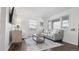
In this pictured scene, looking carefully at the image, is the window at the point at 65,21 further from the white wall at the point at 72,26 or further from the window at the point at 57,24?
the window at the point at 57,24

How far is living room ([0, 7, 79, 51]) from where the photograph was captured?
4.02 m

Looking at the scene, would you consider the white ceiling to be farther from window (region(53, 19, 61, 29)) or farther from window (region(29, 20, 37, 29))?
window (region(53, 19, 61, 29))

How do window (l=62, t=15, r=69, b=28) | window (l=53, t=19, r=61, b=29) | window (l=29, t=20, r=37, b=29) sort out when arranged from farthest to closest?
window (l=29, t=20, r=37, b=29) < window (l=53, t=19, r=61, b=29) < window (l=62, t=15, r=69, b=28)

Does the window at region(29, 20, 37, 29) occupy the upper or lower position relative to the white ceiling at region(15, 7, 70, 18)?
lower

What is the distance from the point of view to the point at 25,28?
782cm

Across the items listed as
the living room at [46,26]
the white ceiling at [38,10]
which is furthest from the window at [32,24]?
the white ceiling at [38,10]

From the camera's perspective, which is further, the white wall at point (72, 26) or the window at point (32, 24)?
the window at point (32, 24)

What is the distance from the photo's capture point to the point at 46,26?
8406mm

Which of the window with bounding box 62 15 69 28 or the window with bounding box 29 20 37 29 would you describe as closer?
the window with bounding box 62 15 69 28

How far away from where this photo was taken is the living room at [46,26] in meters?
4.02

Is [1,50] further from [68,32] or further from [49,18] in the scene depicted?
[49,18]

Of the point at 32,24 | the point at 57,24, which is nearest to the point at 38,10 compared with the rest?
the point at 57,24

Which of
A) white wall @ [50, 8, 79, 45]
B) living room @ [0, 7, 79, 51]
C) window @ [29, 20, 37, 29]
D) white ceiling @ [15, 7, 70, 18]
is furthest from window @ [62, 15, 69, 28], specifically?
→ window @ [29, 20, 37, 29]
